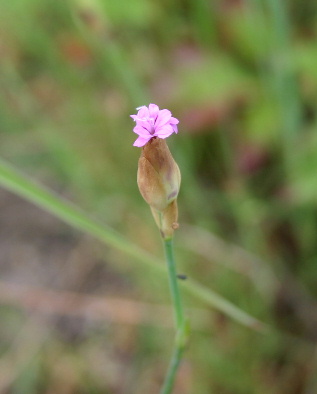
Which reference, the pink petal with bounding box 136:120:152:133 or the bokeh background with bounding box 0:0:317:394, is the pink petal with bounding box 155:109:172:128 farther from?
the bokeh background with bounding box 0:0:317:394

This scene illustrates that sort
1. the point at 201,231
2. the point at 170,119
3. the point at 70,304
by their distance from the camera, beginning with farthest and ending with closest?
the point at 70,304
the point at 201,231
the point at 170,119

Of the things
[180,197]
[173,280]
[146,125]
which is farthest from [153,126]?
[180,197]

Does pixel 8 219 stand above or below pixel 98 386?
above

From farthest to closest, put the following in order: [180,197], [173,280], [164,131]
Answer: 1. [180,197]
2. [173,280]
3. [164,131]

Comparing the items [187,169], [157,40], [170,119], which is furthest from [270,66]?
[170,119]

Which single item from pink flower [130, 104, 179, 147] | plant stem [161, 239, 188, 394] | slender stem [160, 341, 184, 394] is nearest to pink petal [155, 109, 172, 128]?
pink flower [130, 104, 179, 147]

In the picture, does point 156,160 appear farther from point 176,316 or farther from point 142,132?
point 176,316

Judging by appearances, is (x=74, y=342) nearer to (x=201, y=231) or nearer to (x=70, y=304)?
(x=70, y=304)
